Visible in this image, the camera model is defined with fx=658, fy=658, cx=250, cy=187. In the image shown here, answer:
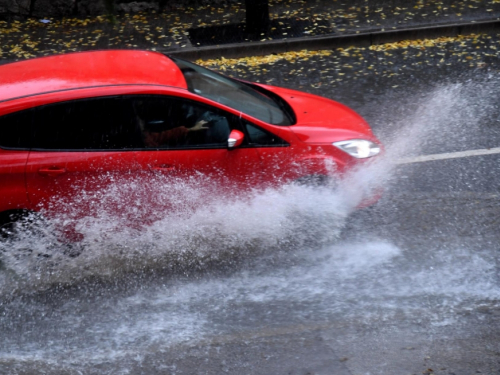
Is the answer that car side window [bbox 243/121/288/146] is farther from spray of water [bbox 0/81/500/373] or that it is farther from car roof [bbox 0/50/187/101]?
car roof [bbox 0/50/187/101]

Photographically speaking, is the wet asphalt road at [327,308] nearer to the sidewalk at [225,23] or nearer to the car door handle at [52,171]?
the car door handle at [52,171]

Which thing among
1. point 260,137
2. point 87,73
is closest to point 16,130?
point 87,73

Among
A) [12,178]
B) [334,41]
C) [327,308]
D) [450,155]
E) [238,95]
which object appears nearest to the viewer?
[327,308]

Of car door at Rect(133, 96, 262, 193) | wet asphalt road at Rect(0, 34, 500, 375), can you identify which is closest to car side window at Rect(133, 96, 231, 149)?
car door at Rect(133, 96, 262, 193)

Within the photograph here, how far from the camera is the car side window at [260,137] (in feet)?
18.8

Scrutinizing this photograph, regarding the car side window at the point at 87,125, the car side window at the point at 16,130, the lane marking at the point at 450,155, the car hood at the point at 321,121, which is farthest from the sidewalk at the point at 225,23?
the car side window at the point at 16,130

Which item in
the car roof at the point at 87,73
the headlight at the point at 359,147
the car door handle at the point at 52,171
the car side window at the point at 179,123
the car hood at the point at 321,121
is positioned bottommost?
the headlight at the point at 359,147

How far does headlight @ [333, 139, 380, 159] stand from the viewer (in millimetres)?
5957

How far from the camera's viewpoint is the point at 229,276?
557cm

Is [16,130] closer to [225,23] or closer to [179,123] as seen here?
[179,123]

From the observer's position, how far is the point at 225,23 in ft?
41.2

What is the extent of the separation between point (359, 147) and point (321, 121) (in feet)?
1.41

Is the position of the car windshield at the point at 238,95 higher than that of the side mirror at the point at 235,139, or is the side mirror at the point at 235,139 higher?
the car windshield at the point at 238,95

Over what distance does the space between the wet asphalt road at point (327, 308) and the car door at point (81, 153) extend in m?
0.78
